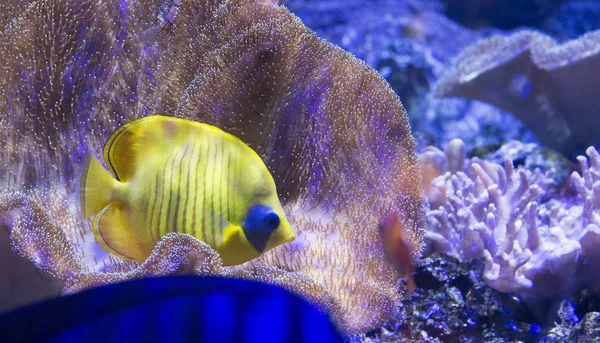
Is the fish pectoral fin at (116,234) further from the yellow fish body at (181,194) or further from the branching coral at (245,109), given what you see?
the branching coral at (245,109)

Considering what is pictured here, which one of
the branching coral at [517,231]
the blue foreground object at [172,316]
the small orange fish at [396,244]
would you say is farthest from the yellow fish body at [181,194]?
the branching coral at [517,231]

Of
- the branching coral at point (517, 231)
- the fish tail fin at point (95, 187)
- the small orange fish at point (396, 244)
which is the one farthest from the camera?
the branching coral at point (517, 231)

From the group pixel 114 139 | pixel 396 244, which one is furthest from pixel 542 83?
pixel 114 139

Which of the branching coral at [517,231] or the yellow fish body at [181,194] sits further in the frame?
the branching coral at [517,231]

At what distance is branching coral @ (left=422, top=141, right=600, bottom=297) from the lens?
5.54 feet

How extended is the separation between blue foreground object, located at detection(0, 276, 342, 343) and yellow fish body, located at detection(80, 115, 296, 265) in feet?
2.19

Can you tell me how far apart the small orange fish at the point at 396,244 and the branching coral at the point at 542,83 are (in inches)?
84.8

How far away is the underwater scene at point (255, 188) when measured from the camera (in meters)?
1.29

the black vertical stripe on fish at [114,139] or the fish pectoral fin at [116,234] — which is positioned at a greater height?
the black vertical stripe on fish at [114,139]

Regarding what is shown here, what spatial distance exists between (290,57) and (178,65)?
501mm

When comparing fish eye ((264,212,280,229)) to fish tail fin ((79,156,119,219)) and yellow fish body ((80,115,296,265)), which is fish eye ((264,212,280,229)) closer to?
yellow fish body ((80,115,296,265))

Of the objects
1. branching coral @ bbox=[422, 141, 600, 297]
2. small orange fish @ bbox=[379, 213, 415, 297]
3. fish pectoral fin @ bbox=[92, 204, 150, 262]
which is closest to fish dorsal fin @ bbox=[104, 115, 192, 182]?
fish pectoral fin @ bbox=[92, 204, 150, 262]

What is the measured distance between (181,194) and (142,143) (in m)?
0.18

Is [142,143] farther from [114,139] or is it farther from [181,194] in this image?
[181,194]
